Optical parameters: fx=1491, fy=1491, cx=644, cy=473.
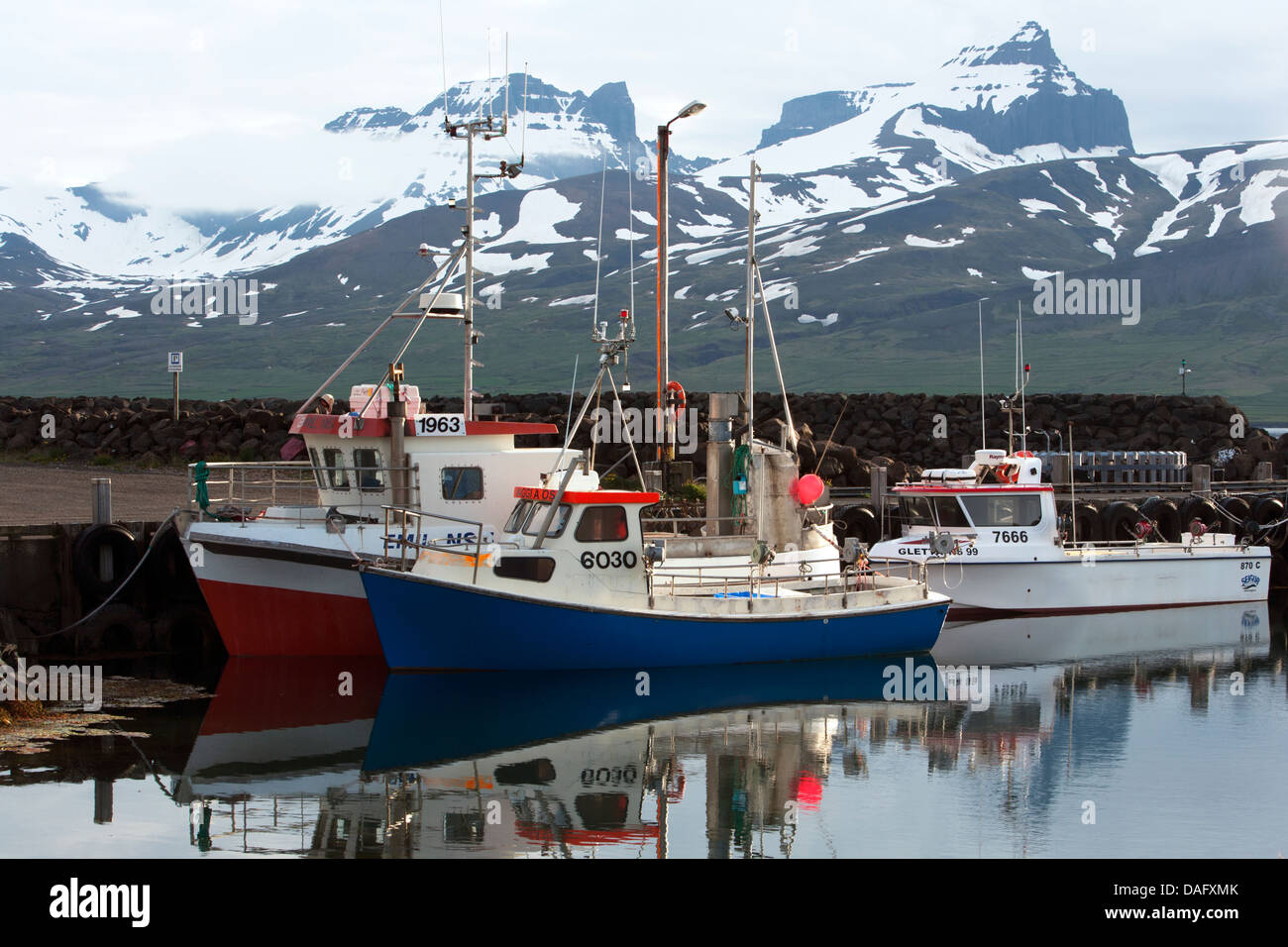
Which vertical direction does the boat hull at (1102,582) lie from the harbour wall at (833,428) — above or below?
below

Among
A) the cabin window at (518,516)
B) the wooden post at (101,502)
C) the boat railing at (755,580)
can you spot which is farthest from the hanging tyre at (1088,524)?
the wooden post at (101,502)

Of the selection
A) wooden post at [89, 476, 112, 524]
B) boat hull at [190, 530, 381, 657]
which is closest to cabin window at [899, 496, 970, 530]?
boat hull at [190, 530, 381, 657]

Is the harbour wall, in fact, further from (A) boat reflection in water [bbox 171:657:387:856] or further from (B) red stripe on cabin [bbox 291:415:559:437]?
(A) boat reflection in water [bbox 171:657:387:856]

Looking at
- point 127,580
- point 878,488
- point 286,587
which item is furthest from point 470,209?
Result: point 878,488

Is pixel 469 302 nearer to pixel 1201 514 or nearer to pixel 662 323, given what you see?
pixel 662 323

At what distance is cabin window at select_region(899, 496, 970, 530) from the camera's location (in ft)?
81.7

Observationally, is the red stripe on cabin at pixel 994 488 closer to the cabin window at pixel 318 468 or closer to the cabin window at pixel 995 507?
the cabin window at pixel 995 507

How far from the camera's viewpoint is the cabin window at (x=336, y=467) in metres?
20.6

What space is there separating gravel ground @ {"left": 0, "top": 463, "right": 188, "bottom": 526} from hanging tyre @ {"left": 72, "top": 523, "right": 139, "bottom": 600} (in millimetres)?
2204

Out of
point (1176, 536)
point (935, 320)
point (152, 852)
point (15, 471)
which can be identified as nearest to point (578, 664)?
point (152, 852)

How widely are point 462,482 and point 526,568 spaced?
110 inches

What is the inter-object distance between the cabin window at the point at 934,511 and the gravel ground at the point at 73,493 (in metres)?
12.0
